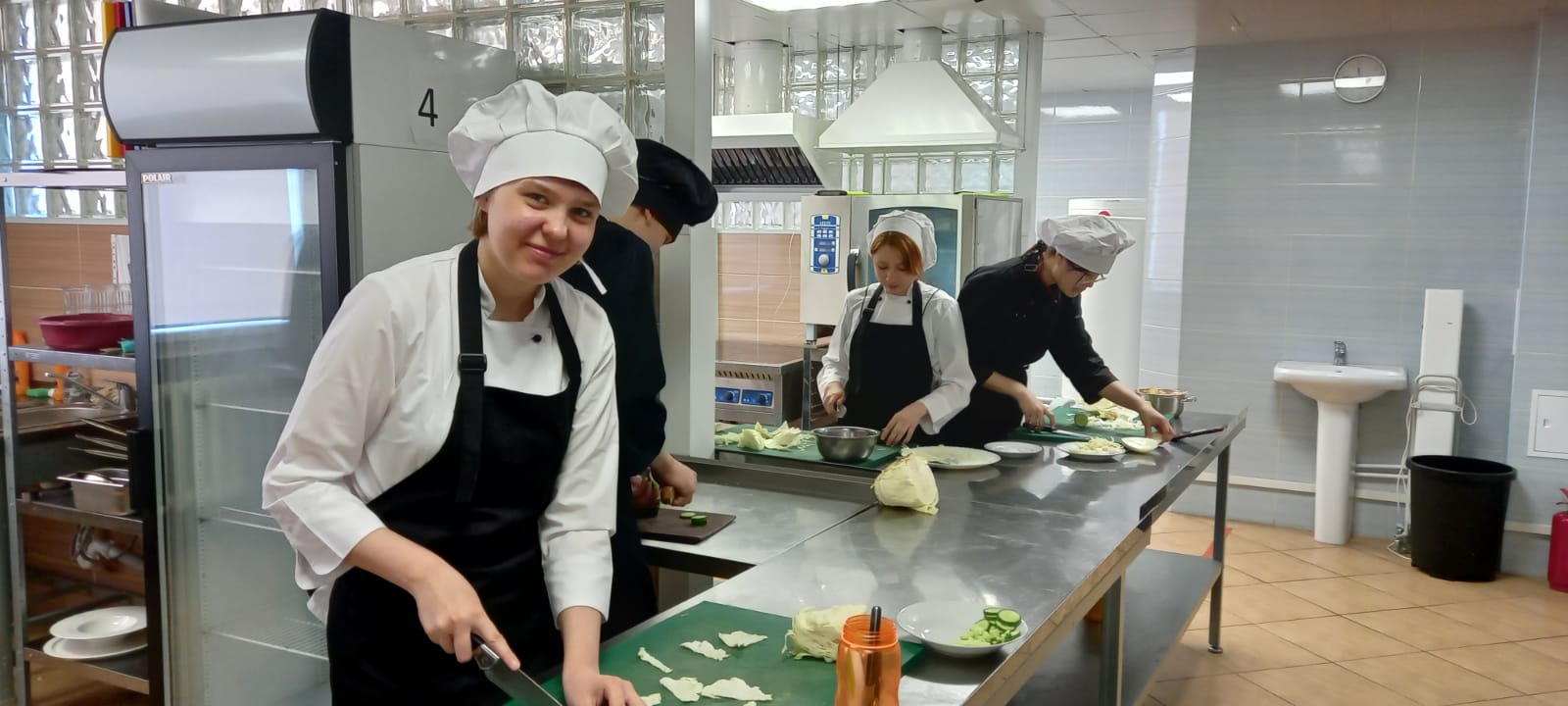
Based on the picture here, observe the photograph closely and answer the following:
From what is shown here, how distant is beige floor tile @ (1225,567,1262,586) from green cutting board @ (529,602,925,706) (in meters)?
4.08

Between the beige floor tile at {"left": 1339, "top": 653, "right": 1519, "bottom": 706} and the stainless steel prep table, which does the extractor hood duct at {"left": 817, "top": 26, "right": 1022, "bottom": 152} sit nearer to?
the stainless steel prep table

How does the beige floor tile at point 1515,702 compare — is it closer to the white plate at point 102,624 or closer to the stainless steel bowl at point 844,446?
the stainless steel bowl at point 844,446

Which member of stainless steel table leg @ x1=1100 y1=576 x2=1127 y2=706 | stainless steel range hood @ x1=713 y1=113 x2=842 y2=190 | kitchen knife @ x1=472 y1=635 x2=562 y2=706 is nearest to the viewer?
kitchen knife @ x1=472 y1=635 x2=562 y2=706

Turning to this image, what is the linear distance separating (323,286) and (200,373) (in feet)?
2.40

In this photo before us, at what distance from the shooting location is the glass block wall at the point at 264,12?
269 centimetres

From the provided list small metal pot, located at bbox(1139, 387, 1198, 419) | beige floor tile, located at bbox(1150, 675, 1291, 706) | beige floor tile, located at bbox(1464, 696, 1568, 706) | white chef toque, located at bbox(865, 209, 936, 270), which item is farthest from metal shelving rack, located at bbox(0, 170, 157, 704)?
beige floor tile, located at bbox(1464, 696, 1568, 706)

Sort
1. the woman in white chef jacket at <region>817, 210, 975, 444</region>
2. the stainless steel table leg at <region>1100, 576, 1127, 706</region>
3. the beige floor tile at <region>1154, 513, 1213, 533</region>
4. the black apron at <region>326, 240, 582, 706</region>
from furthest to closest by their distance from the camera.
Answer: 1. the beige floor tile at <region>1154, 513, 1213, 533</region>
2. the woman in white chef jacket at <region>817, 210, 975, 444</region>
3. the stainless steel table leg at <region>1100, 576, 1127, 706</region>
4. the black apron at <region>326, 240, 582, 706</region>

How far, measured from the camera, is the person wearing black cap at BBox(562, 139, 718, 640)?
6.54ft

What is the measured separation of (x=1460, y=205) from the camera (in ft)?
18.0

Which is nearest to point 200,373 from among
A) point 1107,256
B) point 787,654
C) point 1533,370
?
point 787,654

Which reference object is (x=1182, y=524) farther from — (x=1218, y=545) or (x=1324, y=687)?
(x=1324, y=687)

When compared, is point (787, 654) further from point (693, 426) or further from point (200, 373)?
point (200, 373)

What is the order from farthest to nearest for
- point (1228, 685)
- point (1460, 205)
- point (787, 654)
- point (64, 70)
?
1. point (1460, 205)
2. point (1228, 685)
3. point (64, 70)
4. point (787, 654)

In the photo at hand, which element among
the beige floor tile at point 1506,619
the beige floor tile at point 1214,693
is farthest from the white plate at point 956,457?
the beige floor tile at point 1506,619
